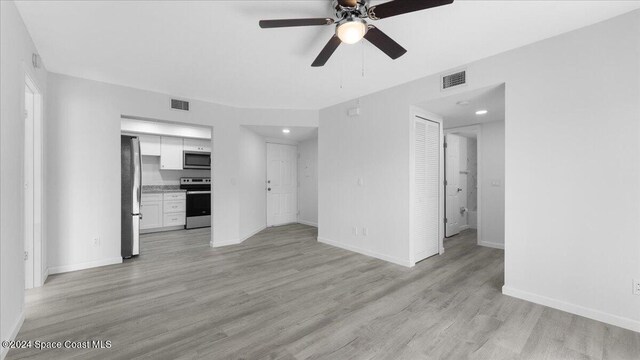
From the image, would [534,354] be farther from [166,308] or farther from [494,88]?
[166,308]

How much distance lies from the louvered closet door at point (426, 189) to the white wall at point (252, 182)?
3211 mm

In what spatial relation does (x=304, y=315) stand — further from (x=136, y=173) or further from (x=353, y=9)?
(x=136, y=173)

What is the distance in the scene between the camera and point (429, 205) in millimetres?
4145

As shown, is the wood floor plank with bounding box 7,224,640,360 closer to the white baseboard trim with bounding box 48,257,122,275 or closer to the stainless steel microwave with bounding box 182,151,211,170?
the white baseboard trim with bounding box 48,257,122,275

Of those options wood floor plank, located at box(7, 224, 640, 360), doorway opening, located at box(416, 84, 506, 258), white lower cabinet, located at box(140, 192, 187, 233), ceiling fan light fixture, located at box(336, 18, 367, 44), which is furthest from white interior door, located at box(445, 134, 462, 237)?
white lower cabinet, located at box(140, 192, 187, 233)

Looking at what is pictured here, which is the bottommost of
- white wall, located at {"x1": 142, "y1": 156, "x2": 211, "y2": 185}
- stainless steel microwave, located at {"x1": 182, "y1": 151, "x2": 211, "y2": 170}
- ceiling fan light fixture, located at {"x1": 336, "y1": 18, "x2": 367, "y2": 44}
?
white wall, located at {"x1": 142, "y1": 156, "x2": 211, "y2": 185}

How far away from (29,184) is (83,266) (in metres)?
1.27

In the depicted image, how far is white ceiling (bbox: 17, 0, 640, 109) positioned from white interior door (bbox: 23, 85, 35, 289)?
0.60 m

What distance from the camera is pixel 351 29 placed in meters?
1.92

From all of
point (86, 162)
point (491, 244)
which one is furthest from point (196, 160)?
point (491, 244)

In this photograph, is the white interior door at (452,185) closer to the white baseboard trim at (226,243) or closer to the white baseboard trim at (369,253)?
the white baseboard trim at (369,253)

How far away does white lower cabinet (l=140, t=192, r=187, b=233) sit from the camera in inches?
225

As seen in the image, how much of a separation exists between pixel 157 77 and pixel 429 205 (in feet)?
14.2

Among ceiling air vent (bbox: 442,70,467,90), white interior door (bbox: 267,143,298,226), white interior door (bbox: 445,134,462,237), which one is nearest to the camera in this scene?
ceiling air vent (bbox: 442,70,467,90)
